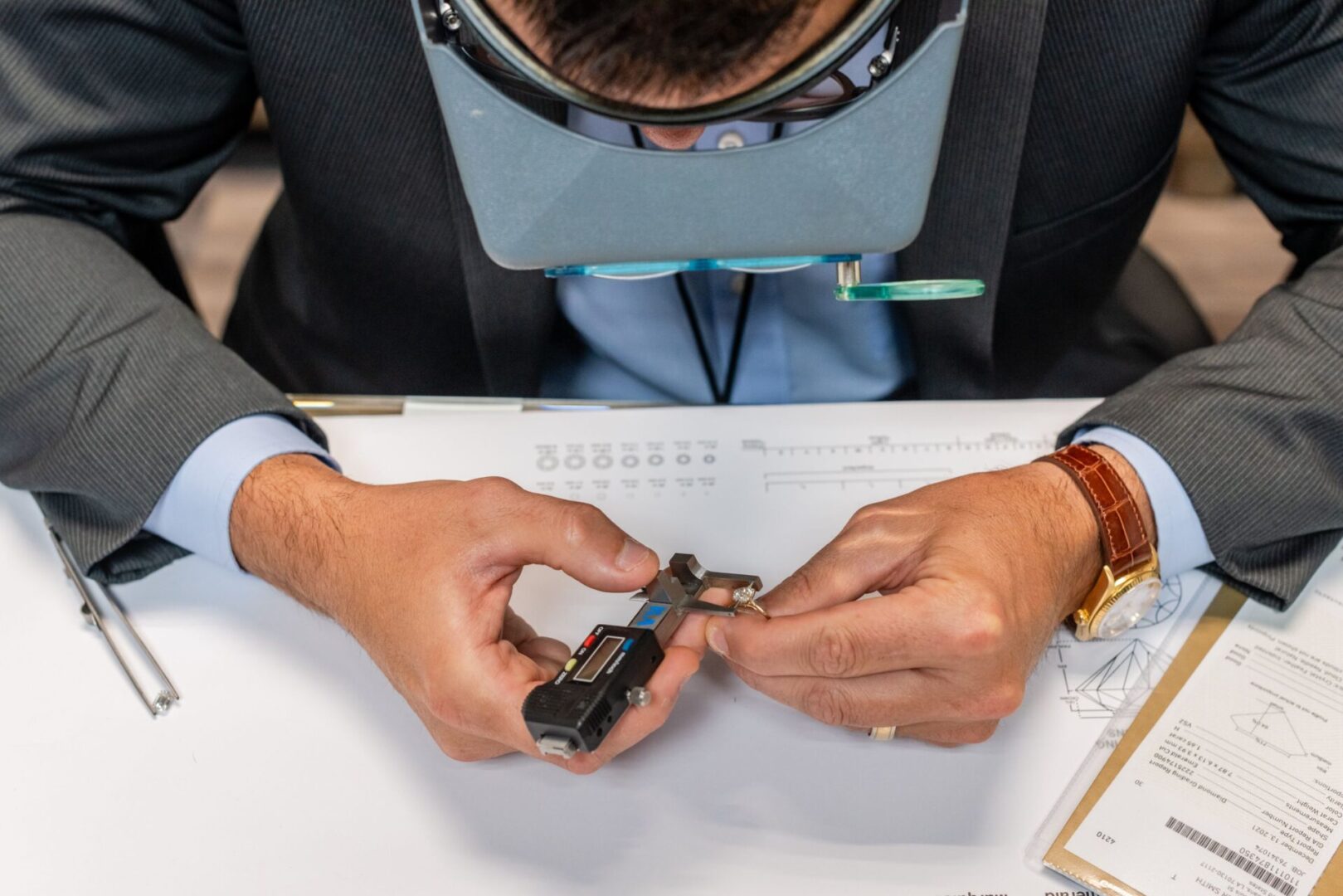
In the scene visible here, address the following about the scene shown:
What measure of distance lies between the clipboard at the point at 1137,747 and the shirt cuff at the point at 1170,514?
0.04 metres

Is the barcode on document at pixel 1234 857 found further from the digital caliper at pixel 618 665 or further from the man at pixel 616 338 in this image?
the digital caliper at pixel 618 665

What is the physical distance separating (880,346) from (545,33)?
2.27ft

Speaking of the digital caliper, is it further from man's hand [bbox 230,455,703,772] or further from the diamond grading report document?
the diamond grading report document

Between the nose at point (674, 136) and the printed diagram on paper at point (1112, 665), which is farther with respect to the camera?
the printed diagram on paper at point (1112, 665)

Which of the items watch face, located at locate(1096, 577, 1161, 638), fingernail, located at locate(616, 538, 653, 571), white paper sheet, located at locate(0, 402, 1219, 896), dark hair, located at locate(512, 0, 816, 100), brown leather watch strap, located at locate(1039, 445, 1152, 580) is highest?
dark hair, located at locate(512, 0, 816, 100)

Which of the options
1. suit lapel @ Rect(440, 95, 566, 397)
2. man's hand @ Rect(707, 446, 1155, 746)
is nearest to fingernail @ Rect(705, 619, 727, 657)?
man's hand @ Rect(707, 446, 1155, 746)

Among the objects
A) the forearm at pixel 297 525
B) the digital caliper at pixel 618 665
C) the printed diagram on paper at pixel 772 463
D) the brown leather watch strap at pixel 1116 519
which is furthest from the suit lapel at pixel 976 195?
the forearm at pixel 297 525

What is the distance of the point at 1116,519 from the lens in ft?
2.47

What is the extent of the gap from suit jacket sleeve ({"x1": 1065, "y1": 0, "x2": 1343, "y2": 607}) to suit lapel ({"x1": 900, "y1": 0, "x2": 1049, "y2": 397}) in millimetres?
192

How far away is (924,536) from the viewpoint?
68 centimetres

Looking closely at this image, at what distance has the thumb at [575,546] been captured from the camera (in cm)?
66

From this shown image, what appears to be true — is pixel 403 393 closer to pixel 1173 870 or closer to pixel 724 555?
pixel 724 555

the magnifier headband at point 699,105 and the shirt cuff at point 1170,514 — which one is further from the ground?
the magnifier headband at point 699,105

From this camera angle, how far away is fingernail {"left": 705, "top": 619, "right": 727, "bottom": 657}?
26.0 inches
